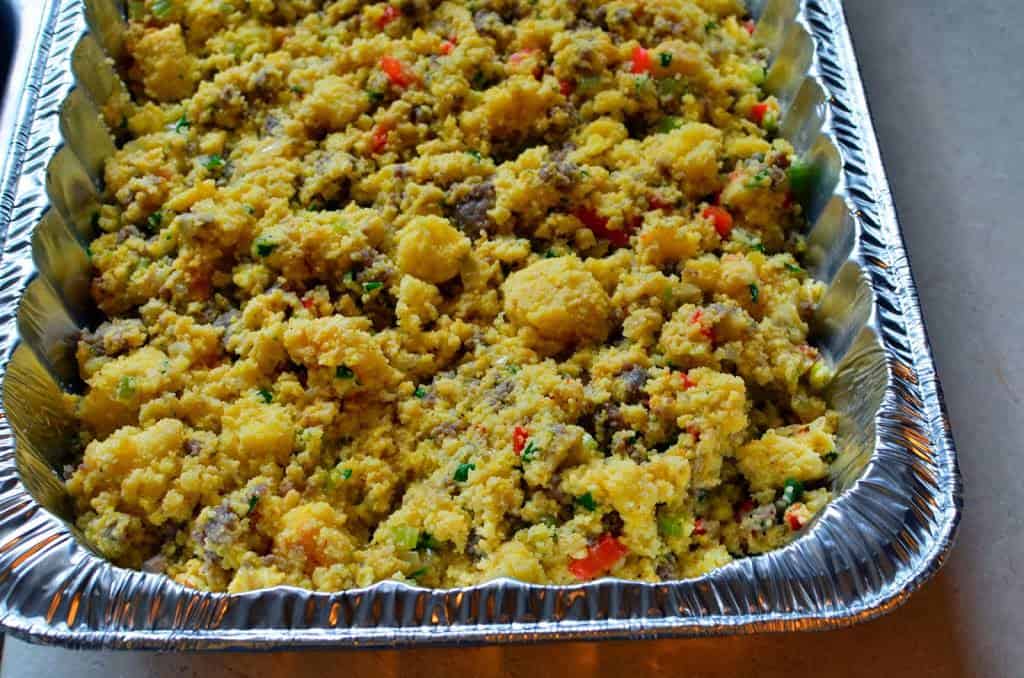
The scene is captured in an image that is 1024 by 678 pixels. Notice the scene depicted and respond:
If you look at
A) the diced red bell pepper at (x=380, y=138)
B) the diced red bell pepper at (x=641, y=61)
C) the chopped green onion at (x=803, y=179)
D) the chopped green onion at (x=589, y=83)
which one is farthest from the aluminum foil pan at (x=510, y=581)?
the diced red bell pepper at (x=380, y=138)

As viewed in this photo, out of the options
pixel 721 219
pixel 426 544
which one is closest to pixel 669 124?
pixel 721 219

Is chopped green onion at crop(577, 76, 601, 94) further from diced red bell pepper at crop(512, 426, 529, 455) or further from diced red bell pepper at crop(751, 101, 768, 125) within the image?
diced red bell pepper at crop(512, 426, 529, 455)

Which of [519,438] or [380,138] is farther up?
[380,138]

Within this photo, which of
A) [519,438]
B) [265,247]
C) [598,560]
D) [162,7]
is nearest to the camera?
[598,560]

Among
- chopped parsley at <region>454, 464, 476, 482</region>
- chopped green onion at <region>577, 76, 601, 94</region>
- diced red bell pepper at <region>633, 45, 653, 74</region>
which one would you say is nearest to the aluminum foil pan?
chopped parsley at <region>454, 464, 476, 482</region>

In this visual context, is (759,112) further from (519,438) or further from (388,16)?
(519,438)

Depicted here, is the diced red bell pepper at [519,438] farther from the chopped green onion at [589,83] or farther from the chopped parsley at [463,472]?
the chopped green onion at [589,83]
